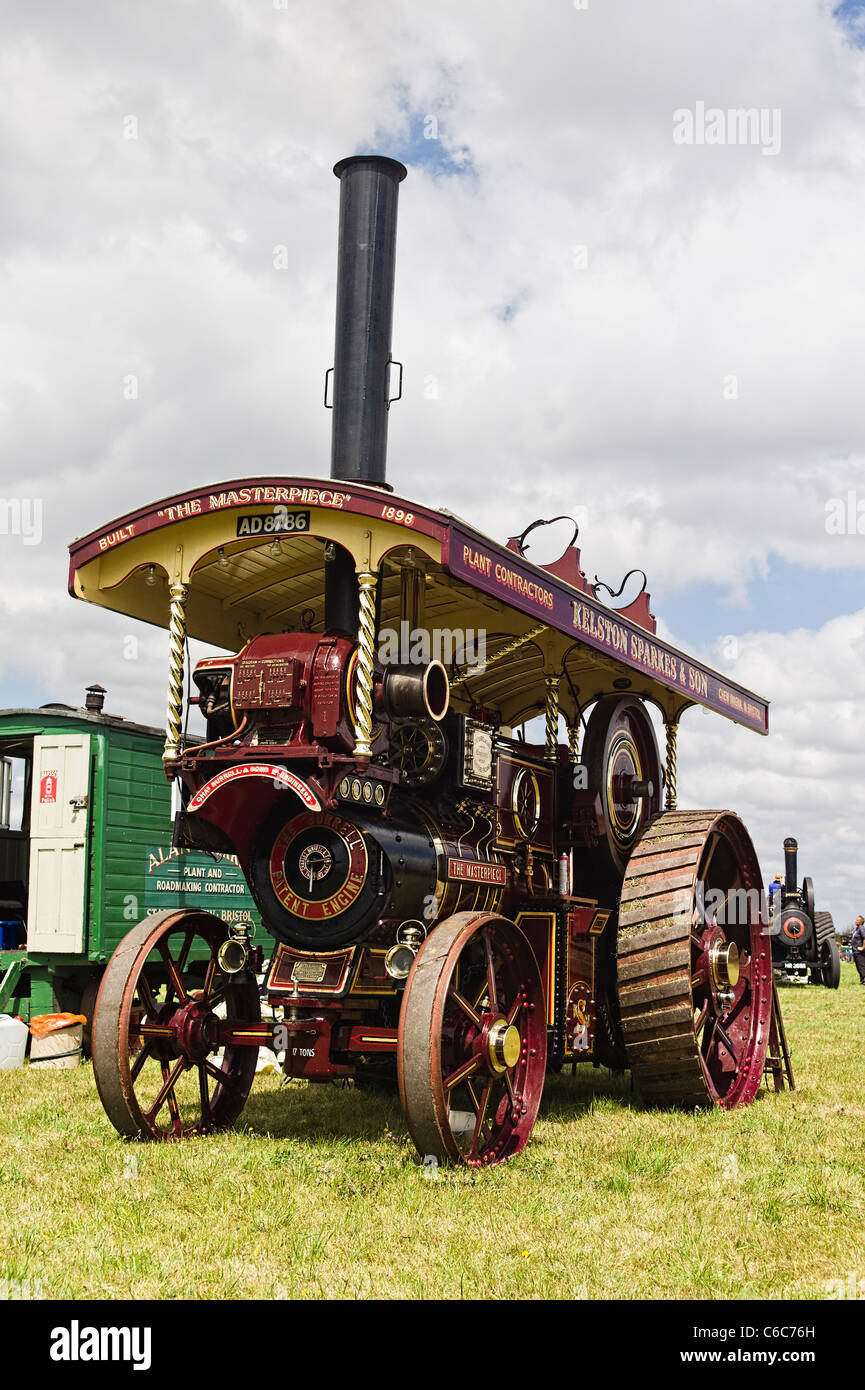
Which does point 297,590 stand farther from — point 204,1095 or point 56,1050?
point 56,1050

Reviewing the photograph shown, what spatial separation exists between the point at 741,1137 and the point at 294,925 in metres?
2.61

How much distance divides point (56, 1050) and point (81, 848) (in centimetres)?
158

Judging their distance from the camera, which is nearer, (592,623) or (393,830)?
(393,830)

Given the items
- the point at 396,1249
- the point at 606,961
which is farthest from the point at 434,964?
the point at 606,961

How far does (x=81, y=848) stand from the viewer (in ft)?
34.6

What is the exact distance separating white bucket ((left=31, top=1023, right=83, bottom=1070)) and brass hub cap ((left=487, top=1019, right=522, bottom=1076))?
491 cm

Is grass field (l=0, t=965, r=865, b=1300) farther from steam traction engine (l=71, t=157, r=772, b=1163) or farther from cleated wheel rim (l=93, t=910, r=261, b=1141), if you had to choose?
steam traction engine (l=71, t=157, r=772, b=1163)

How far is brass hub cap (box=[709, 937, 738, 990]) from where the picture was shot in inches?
311

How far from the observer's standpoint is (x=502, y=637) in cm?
853

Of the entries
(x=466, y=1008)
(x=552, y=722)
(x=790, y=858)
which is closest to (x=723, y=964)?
(x=552, y=722)

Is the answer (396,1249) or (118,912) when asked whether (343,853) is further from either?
(118,912)

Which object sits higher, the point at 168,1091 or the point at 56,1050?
the point at 168,1091

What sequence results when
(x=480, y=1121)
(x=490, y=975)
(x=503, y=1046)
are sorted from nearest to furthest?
(x=480, y=1121), (x=503, y=1046), (x=490, y=975)

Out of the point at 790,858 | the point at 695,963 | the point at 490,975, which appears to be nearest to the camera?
the point at 490,975
